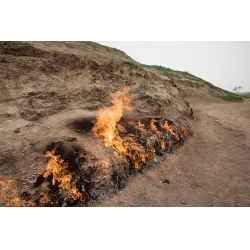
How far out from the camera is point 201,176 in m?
7.75

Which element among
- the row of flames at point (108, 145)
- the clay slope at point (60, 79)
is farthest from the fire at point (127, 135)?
the clay slope at point (60, 79)

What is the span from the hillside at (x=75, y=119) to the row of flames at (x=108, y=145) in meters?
0.05

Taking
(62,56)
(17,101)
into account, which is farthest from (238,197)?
(62,56)

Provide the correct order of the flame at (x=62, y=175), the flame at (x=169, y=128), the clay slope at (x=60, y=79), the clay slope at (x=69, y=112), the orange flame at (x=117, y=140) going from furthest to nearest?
the flame at (x=169, y=128) < the clay slope at (x=60, y=79) < the orange flame at (x=117, y=140) < the clay slope at (x=69, y=112) < the flame at (x=62, y=175)

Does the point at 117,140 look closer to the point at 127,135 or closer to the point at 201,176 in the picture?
the point at 127,135

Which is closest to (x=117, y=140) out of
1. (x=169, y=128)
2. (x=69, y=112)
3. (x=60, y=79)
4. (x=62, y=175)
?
(x=62, y=175)

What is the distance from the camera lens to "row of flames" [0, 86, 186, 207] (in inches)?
199

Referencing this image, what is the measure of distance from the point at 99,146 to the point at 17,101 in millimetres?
5147

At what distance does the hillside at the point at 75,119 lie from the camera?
5844 millimetres

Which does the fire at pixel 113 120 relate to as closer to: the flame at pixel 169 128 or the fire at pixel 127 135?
the fire at pixel 127 135

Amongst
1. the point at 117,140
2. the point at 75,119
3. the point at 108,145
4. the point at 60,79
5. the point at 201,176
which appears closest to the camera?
the point at 108,145

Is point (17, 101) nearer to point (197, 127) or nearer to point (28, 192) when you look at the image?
point (28, 192)

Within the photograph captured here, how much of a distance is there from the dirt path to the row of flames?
2.69ft

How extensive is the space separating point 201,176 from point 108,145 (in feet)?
15.4
